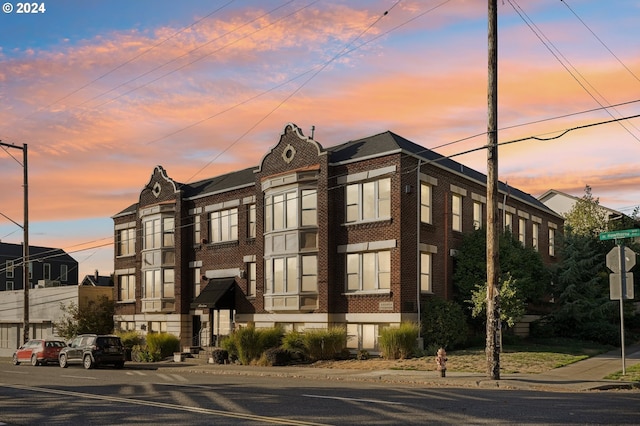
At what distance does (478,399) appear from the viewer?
1609 centimetres

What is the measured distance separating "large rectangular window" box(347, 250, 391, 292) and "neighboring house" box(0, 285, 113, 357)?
25715 millimetres

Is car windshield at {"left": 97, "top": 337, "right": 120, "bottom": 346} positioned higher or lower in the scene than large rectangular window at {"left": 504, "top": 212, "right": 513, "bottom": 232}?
lower

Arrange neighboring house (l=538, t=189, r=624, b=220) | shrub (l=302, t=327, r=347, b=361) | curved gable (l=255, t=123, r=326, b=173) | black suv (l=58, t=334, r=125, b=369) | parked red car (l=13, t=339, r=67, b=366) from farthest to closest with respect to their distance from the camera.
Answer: neighboring house (l=538, t=189, r=624, b=220), parked red car (l=13, t=339, r=67, b=366), curved gable (l=255, t=123, r=326, b=173), black suv (l=58, t=334, r=125, b=369), shrub (l=302, t=327, r=347, b=361)

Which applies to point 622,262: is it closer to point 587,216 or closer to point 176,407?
point 176,407

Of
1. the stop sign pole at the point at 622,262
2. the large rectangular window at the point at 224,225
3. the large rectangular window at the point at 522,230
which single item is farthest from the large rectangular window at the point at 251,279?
the stop sign pole at the point at 622,262

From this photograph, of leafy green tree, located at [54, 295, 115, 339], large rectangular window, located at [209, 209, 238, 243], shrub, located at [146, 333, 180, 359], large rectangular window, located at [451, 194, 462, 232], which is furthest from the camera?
leafy green tree, located at [54, 295, 115, 339]

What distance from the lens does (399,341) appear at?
29.2m

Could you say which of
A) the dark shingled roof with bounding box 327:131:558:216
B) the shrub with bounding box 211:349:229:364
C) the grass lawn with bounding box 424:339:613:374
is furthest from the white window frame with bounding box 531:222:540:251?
the shrub with bounding box 211:349:229:364

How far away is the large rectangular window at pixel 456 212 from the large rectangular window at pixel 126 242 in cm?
2351

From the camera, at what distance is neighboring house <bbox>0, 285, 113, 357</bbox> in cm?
5153

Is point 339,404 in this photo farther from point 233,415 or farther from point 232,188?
point 232,188

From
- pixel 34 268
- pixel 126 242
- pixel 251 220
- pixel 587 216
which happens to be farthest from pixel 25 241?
pixel 34 268

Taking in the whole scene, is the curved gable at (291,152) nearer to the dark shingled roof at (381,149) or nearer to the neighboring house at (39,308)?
the dark shingled roof at (381,149)

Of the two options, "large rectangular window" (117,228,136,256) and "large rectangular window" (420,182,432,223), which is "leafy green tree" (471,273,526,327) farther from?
"large rectangular window" (117,228,136,256)
